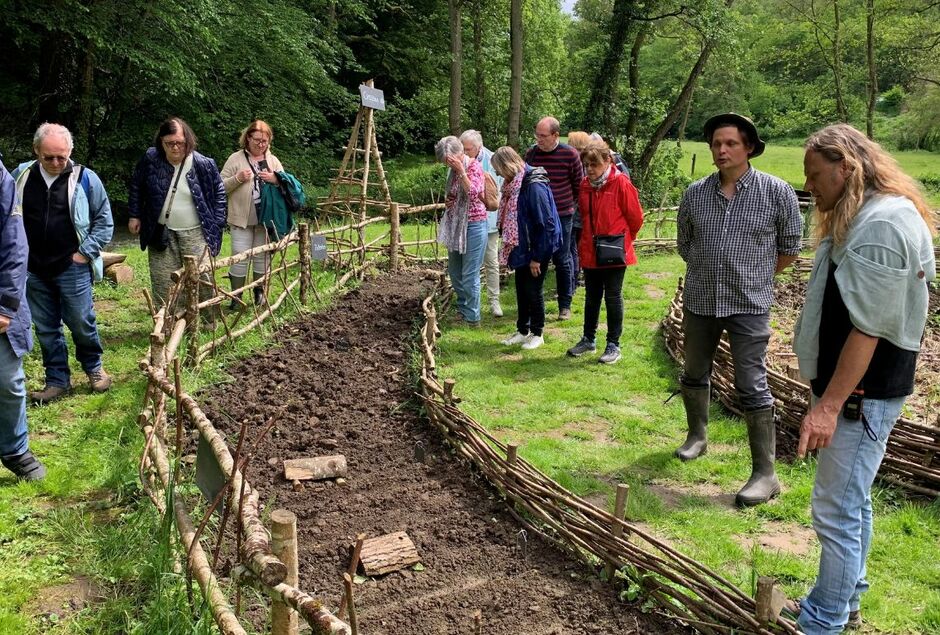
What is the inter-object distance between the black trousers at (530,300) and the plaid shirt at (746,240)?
2.27 m

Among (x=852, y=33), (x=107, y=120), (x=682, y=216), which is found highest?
(x=852, y=33)

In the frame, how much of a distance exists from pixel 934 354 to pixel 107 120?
1275cm

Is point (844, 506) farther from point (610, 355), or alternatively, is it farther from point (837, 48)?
point (837, 48)

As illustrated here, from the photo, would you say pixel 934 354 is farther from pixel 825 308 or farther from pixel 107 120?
pixel 107 120

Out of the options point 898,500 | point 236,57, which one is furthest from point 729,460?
point 236,57

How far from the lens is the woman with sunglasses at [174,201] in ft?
17.2

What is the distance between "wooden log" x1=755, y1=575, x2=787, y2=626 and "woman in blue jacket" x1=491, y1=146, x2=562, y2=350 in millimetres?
3633

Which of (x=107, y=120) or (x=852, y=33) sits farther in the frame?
(x=852, y=33)

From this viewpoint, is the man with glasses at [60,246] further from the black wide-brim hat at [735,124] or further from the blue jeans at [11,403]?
the black wide-brim hat at [735,124]

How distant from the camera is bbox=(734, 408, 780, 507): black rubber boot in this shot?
358 cm

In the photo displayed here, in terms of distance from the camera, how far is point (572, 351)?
5879 mm

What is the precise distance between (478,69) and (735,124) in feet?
55.5

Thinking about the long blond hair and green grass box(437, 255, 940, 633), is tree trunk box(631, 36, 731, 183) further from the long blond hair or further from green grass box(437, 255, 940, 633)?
the long blond hair

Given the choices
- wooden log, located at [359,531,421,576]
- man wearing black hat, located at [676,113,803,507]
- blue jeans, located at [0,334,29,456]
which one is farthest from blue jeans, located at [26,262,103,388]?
man wearing black hat, located at [676,113,803,507]
